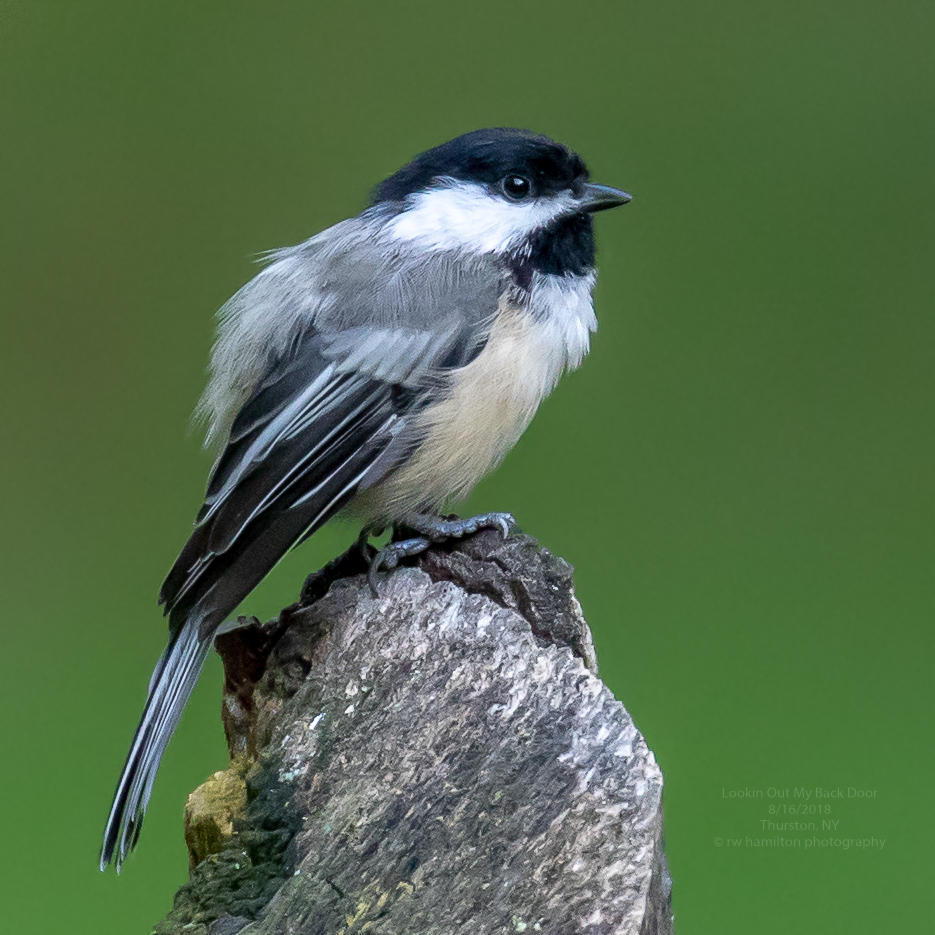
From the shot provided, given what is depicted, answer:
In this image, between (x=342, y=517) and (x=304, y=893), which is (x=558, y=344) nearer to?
(x=342, y=517)

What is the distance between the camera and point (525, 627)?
1070mm

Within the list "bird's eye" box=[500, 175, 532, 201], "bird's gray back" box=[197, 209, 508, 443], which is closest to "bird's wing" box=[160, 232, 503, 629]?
"bird's gray back" box=[197, 209, 508, 443]

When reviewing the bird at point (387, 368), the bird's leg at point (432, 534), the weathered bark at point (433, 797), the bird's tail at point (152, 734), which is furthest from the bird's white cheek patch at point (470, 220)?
the bird's tail at point (152, 734)

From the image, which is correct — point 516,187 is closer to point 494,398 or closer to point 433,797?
point 494,398

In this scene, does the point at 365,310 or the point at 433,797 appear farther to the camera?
the point at 365,310

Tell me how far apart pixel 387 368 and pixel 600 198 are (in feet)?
1.34

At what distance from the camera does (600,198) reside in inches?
56.6

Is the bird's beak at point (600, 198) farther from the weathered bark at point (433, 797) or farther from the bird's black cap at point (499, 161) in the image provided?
the weathered bark at point (433, 797)

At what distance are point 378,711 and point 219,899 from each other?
0.23 m

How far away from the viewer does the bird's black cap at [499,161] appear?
137 cm

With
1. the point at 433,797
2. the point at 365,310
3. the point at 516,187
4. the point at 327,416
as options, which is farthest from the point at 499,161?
the point at 433,797

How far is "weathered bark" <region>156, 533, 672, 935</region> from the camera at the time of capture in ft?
2.95

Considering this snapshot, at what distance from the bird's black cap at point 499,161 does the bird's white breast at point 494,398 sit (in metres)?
0.14

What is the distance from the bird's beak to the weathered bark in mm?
597
